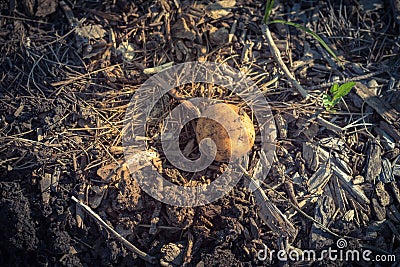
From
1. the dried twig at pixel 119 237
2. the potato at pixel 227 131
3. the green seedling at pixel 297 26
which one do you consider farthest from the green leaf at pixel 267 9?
the dried twig at pixel 119 237

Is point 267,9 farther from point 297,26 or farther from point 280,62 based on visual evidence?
point 280,62

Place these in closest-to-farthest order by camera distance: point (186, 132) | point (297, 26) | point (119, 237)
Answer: point (119, 237) → point (186, 132) → point (297, 26)

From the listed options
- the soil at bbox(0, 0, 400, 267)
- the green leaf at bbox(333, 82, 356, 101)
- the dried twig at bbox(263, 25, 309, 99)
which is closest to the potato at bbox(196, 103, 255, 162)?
the soil at bbox(0, 0, 400, 267)

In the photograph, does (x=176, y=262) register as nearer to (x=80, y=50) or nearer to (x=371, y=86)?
(x=80, y=50)

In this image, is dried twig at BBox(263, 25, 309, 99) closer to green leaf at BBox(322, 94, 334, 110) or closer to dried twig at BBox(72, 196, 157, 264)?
green leaf at BBox(322, 94, 334, 110)

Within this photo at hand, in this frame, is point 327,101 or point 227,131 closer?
point 227,131

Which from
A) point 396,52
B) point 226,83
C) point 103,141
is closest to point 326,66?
point 396,52

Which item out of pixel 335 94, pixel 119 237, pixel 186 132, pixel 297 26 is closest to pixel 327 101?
pixel 335 94

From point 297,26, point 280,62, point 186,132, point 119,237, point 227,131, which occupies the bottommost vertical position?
point 119,237
